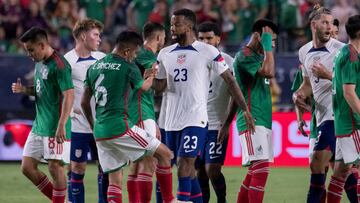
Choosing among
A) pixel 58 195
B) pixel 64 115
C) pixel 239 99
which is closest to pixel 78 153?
pixel 58 195

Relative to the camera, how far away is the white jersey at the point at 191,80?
1167cm

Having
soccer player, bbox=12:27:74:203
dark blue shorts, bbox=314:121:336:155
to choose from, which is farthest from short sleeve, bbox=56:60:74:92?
dark blue shorts, bbox=314:121:336:155

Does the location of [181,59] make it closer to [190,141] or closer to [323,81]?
[190,141]

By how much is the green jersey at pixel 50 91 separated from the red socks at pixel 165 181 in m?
1.26

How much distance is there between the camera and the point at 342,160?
11297mm

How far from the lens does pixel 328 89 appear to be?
12.2 meters

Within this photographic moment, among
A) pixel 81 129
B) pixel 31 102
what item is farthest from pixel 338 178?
pixel 31 102

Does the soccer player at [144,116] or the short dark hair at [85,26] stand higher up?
the short dark hair at [85,26]

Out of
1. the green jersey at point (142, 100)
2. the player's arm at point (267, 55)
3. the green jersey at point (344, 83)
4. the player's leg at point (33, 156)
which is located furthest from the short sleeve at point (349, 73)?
the player's leg at point (33, 156)

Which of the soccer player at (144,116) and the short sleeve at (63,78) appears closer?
the short sleeve at (63,78)

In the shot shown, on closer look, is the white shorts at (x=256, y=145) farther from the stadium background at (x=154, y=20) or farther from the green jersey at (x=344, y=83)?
the stadium background at (x=154, y=20)

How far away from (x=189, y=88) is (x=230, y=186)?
190 inches

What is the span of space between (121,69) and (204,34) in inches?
90.3

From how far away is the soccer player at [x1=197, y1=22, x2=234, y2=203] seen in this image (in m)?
12.6
